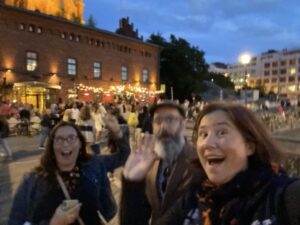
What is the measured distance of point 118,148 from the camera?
378 cm

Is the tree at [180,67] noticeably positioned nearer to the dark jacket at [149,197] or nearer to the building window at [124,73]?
the building window at [124,73]

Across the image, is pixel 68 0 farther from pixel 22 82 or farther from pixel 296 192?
pixel 296 192

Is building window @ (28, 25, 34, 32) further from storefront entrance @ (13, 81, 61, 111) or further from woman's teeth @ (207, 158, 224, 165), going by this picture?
woman's teeth @ (207, 158, 224, 165)

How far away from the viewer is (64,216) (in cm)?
263

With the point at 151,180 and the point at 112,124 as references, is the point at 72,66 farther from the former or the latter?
the point at 151,180

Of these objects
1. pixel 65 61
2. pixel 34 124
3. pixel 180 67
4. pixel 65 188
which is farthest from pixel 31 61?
pixel 65 188

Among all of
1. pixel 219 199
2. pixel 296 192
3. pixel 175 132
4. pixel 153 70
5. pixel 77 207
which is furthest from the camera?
pixel 153 70

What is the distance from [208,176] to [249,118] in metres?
0.33

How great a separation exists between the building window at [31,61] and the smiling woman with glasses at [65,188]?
29373 millimetres

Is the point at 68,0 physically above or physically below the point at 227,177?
above

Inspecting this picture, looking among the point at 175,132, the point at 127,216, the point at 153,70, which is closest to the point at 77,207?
the point at 127,216

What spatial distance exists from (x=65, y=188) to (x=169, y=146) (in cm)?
83

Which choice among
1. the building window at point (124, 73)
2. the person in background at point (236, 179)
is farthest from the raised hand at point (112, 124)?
the building window at point (124, 73)

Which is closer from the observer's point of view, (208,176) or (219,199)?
(219,199)
